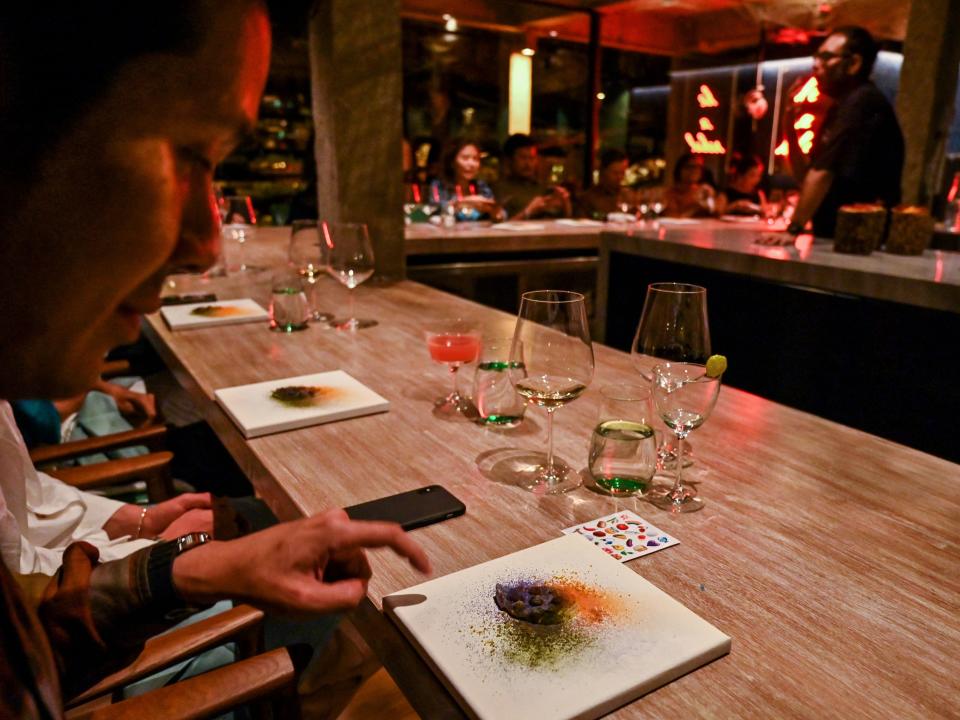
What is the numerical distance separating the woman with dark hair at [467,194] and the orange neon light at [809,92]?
2.04 metres

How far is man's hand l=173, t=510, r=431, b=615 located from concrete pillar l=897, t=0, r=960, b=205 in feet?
15.7

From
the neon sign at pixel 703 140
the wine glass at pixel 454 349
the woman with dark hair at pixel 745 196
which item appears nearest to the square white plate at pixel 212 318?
the wine glass at pixel 454 349

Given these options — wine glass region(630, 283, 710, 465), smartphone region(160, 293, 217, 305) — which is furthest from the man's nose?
smartphone region(160, 293, 217, 305)

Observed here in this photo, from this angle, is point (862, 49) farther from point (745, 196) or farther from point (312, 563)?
point (745, 196)

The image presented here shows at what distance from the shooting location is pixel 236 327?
192 centimetres

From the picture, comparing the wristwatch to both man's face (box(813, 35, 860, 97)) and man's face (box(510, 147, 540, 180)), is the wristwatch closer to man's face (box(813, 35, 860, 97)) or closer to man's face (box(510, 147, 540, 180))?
man's face (box(813, 35, 860, 97))

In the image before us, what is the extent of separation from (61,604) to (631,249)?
9.82ft

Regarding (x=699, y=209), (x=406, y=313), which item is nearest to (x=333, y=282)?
(x=406, y=313)

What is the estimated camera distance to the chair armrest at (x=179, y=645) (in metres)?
0.85

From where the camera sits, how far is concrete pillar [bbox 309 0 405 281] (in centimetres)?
265

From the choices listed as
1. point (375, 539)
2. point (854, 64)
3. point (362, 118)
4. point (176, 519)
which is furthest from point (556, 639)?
point (854, 64)

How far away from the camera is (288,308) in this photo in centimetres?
189

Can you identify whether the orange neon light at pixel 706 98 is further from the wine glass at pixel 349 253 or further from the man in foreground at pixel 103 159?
the man in foreground at pixel 103 159

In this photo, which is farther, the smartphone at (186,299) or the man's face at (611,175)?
the man's face at (611,175)
